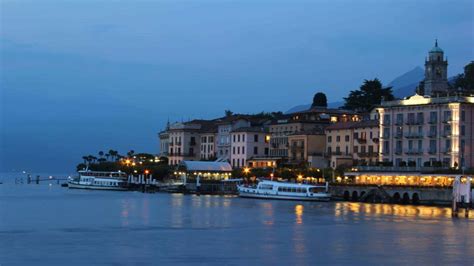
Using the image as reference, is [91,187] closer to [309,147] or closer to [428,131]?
[309,147]

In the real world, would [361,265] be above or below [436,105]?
below

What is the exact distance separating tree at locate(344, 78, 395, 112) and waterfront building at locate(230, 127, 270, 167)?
19.4 m

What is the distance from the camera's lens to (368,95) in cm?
18138

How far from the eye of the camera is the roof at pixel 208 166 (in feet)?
567

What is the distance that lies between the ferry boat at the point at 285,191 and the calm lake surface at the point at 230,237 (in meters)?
27.8

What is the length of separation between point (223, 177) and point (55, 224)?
9536 centimetres

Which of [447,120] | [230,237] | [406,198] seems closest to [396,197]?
[406,198]

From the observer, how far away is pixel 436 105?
128625 millimetres

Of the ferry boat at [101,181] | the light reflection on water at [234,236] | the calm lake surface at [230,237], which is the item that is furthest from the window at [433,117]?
the ferry boat at [101,181]

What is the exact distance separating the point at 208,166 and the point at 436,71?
153 ft

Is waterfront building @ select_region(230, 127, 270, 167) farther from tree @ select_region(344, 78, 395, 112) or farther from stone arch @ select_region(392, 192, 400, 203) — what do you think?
stone arch @ select_region(392, 192, 400, 203)

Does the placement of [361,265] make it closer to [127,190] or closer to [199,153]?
[127,190]

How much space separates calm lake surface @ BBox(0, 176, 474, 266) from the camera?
53881 millimetres

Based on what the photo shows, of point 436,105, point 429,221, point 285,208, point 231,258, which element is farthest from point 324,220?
point 436,105
